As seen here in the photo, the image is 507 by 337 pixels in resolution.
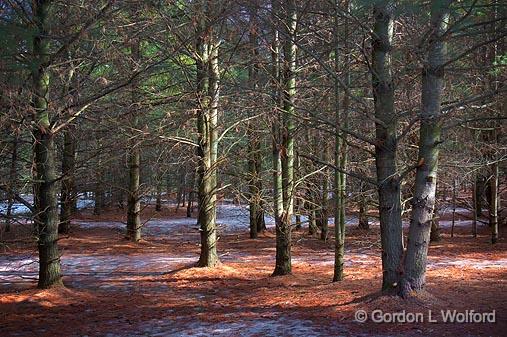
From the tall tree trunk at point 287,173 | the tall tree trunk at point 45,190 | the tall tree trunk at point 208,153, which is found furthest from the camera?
the tall tree trunk at point 208,153

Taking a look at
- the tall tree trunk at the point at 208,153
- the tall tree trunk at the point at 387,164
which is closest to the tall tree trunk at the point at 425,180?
the tall tree trunk at the point at 387,164

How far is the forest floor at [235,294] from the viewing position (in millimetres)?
6375

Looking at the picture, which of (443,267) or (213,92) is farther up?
(213,92)

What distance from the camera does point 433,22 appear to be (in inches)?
228

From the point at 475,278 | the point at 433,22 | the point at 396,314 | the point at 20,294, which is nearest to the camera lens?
the point at 433,22

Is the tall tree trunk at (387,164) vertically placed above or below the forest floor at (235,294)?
above

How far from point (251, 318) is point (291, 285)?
273 centimetres

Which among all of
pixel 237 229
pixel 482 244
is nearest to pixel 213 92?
pixel 482 244

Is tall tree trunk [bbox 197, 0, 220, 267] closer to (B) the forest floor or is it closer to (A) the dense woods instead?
(A) the dense woods

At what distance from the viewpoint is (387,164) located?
687 cm

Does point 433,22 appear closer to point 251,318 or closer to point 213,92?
point 251,318

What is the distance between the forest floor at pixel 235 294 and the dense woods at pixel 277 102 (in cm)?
26

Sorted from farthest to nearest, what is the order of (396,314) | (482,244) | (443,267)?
1. (482,244)
2. (443,267)
3. (396,314)

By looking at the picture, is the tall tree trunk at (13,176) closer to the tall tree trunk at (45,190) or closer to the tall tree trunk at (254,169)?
the tall tree trunk at (45,190)
